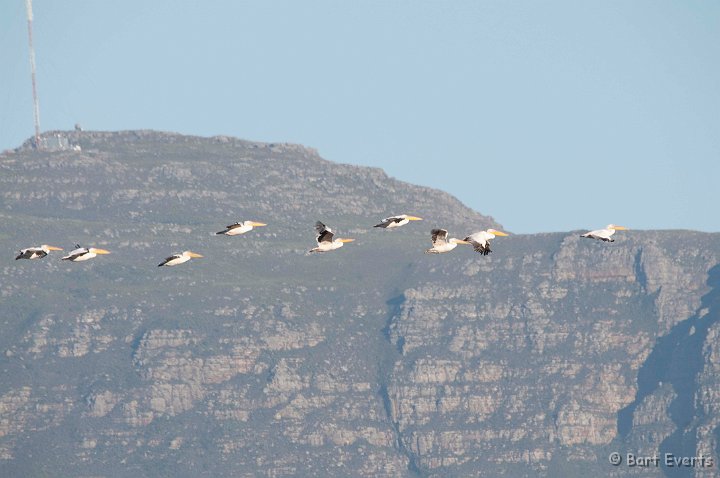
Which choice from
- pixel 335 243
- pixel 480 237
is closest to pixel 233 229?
pixel 335 243

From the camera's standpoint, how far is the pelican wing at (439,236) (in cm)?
17900

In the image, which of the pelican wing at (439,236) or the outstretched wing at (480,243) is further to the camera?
the pelican wing at (439,236)

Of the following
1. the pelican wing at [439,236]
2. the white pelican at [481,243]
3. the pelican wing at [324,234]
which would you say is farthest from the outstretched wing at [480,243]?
the pelican wing at [324,234]

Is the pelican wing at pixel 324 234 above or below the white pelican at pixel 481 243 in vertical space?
above

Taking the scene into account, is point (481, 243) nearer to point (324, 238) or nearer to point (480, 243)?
point (480, 243)

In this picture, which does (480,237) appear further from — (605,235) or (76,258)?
(76,258)

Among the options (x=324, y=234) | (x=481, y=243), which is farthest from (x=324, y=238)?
(x=481, y=243)

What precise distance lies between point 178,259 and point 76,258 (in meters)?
9.37

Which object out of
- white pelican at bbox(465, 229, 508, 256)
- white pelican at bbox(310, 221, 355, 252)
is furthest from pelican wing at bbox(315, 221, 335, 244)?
white pelican at bbox(465, 229, 508, 256)

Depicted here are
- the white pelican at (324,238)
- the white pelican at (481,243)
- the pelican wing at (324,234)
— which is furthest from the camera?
the pelican wing at (324,234)

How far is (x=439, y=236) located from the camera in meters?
182

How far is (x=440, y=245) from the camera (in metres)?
184

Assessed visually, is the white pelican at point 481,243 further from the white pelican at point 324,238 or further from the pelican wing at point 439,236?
the white pelican at point 324,238

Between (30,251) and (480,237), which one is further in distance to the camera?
(30,251)
